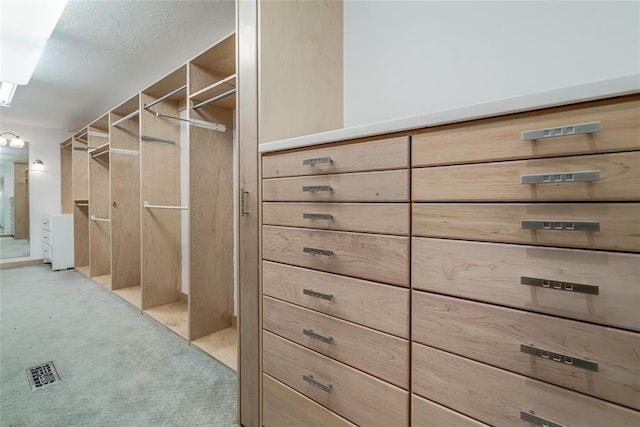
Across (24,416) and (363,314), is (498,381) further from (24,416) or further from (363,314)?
(24,416)

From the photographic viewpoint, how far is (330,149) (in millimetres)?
1062

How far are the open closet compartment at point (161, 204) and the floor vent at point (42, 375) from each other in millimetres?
799

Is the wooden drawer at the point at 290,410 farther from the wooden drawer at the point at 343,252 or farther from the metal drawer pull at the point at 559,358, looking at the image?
the metal drawer pull at the point at 559,358

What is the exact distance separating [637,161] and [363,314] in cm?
76

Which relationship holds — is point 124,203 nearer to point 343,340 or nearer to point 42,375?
point 42,375

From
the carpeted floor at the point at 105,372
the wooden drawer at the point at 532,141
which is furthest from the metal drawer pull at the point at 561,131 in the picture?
the carpeted floor at the point at 105,372

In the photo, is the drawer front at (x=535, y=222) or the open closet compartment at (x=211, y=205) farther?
the open closet compartment at (x=211, y=205)

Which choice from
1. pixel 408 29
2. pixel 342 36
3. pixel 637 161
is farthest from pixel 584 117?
pixel 342 36

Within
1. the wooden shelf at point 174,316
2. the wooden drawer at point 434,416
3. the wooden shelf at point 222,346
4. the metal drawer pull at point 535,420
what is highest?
the metal drawer pull at point 535,420

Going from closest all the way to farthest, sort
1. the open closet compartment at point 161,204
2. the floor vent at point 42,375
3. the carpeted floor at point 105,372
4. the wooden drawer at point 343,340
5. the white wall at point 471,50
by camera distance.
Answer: the wooden drawer at point 343,340 < the white wall at point 471,50 < the carpeted floor at point 105,372 < the floor vent at point 42,375 < the open closet compartment at point 161,204

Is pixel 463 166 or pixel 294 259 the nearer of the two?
pixel 463 166

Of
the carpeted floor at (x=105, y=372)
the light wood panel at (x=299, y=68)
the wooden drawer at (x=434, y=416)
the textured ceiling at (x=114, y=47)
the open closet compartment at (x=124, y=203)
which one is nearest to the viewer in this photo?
the wooden drawer at (x=434, y=416)

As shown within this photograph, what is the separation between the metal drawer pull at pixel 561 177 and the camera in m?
0.62

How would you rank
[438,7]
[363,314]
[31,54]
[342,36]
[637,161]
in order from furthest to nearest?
[31,54] → [342,36] → [438,7] → [363,314] → [637,161]
